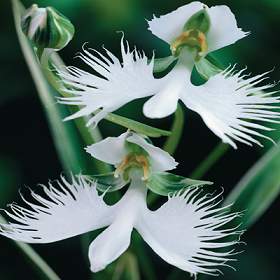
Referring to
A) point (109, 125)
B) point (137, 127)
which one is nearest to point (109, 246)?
point (137, 127)

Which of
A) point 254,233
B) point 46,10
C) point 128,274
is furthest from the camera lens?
point 254,233

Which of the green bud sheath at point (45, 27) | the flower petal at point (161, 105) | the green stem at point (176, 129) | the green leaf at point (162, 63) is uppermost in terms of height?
the green bud sheath at point (45, 27)

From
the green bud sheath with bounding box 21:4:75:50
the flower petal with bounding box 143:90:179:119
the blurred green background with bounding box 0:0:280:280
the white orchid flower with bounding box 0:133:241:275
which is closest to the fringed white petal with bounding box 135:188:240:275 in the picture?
the white orchid flower with bounding box 0:133:241:275

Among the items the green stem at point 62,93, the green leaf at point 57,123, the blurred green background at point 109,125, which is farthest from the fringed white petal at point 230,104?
the blurred green background at point 109,125

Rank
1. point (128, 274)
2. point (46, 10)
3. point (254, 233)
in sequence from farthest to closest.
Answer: point (254, 233) < point (128, 274) < point (46, 10)

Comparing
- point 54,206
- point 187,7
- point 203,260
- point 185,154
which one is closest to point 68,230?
point 54,206

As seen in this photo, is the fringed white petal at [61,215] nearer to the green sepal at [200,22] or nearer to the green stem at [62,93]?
the green stem at [62,93]

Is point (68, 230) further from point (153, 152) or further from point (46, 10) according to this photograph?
point (46, 10)
